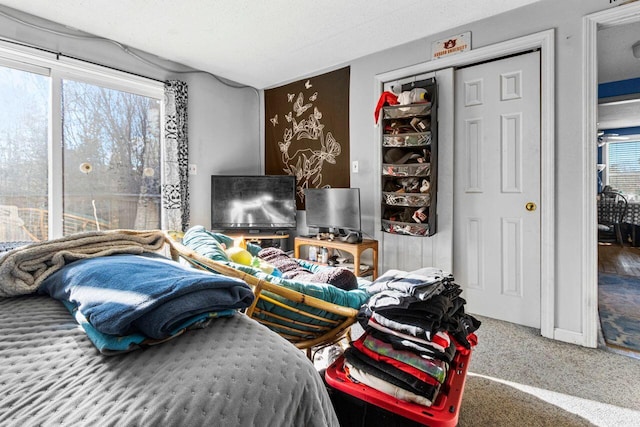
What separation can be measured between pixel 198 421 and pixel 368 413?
803 mm

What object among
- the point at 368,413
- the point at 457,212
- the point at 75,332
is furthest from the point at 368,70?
the point at 75,332

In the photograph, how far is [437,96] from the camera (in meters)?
2.75

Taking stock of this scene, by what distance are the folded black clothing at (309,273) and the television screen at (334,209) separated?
3.21 ft

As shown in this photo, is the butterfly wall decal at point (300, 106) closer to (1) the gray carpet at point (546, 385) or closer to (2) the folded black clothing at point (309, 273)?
(2) the folded black clothing at point (309, 273)

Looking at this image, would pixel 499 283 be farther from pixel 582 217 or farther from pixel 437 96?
pixel 437 96

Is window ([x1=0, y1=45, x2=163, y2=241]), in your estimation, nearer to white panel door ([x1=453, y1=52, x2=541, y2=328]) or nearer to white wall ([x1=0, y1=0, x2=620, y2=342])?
white wall ([x1=0, y1=0, x2=620, y2=342])

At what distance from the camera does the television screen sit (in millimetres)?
3016

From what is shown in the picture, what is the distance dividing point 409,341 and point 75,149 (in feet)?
10.2

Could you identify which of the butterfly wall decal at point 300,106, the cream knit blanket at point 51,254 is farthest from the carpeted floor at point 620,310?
the butterfly wall decal at point 300,106

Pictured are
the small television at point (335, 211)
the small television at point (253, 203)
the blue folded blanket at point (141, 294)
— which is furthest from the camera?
the small television at point (253, 203)

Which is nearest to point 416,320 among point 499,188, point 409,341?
point 409,341

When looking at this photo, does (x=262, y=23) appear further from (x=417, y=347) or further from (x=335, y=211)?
(x=417, y=347)

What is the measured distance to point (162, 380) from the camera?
54 centimetres

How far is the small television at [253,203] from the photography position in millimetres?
3566
